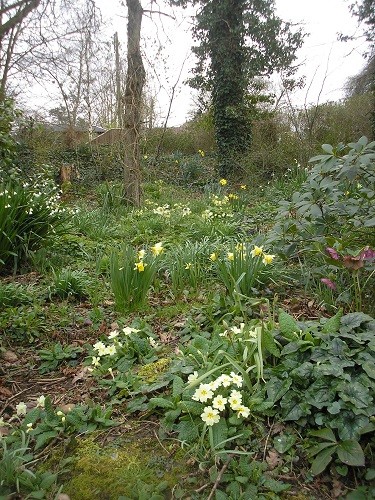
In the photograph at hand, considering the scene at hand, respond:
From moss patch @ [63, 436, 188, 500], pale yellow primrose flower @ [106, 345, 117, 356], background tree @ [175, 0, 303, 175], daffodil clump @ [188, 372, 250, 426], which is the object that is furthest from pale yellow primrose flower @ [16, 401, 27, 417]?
background tree @ [175, 0, 303, 175]

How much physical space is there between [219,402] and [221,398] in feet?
0.06

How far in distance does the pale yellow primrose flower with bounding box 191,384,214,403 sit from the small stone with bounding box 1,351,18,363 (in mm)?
1379

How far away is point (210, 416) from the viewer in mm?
1475

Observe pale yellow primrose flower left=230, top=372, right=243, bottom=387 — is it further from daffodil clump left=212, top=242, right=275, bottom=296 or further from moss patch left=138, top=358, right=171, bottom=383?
daffodil clump left=212, top=242, right=275, bottom=296

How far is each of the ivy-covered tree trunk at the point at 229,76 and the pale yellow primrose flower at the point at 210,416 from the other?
29.4 ft

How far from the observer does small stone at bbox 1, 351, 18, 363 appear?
2.35m

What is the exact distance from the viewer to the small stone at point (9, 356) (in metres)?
2.35

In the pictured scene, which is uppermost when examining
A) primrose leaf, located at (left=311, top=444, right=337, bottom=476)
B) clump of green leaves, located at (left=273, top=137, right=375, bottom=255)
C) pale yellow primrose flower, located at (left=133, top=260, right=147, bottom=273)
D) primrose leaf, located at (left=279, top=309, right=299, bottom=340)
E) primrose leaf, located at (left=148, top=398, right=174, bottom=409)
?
clump of green leaves, located at (left=273, top=137, right=375, bottom=255)

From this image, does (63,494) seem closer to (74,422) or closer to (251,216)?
(74,422)

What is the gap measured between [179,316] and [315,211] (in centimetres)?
120

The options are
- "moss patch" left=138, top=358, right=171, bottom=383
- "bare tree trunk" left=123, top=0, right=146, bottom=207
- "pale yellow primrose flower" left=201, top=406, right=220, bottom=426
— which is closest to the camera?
"pale yellow primrose flower" left=201, top=406, right=220, bottom=426

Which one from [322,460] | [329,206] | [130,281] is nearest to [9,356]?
[130,281]

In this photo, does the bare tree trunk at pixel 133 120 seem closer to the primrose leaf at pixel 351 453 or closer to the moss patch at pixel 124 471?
the moss patch at pixel 124 471

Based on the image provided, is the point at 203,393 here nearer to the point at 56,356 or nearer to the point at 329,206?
the point at 56,356
